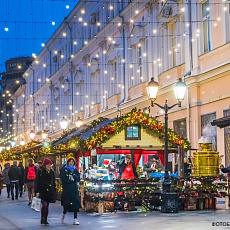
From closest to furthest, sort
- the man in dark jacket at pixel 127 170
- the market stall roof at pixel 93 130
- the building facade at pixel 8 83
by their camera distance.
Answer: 1. the man in dark jacket at pixel 127 170
2. the market stall roof at pixel 93 130
3. the building facade at pixel 8 83

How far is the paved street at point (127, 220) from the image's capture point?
1373cm

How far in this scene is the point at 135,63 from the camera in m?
35.4

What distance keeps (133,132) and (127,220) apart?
6098 millimetres

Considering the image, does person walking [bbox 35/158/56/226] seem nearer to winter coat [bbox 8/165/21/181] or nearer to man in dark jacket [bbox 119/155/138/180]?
man in dark jacket [bbox 119/155/138/180]

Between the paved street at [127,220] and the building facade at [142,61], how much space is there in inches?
317

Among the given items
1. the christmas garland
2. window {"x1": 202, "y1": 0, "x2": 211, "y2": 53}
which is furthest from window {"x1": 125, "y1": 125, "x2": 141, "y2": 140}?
window {"x1": 202, "y1": 0, "x2": 211, "y2": 53}

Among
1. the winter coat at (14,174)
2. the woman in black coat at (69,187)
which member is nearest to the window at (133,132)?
the woman in black coat at (69,187)

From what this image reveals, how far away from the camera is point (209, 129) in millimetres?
25406

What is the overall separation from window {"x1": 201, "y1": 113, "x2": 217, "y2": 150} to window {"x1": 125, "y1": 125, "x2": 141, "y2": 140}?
4.89 meters

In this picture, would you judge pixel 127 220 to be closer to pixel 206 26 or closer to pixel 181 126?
pixel 206 26

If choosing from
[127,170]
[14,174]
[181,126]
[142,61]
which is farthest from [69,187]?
[142,61]

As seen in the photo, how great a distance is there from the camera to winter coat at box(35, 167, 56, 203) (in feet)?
49.1

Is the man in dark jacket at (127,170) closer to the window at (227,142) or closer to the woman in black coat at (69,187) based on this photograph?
the woman in black coat at (69,187)

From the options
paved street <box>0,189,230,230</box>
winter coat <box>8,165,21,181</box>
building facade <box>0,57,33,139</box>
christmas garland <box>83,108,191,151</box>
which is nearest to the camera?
paved street <box>0,189,230,230</box>
